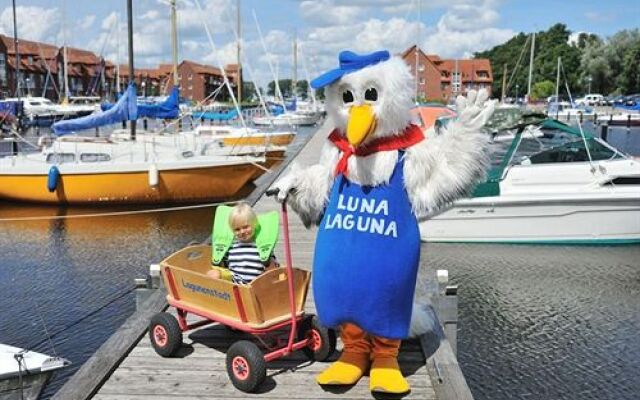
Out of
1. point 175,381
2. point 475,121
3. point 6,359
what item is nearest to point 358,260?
point 475,121

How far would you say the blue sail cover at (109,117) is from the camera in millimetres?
16438

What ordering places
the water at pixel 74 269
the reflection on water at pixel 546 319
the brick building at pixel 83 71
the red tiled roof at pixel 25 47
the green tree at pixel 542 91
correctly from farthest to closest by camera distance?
the brick building at pixel 83 71 < the red tiled roof at pixel 25 47 < the green tree at pixel 542 91 < the water at pixel 74 269 < the reflection on water at pixel 546 319

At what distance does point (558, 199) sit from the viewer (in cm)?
1116

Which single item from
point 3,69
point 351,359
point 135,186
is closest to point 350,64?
point 351,359

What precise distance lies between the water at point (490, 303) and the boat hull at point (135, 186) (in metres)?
1.94

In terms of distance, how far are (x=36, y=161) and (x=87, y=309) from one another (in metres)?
8.64

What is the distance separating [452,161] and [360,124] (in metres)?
0.59

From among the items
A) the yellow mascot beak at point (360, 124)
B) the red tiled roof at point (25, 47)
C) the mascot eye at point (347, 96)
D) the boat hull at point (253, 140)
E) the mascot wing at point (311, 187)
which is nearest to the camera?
the yellow mascot beak at point (360, 124)

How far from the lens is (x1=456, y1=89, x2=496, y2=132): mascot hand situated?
3.92 metres

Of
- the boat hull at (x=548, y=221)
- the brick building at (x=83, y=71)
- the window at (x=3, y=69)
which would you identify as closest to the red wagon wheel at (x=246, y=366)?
the boat hull at (x=548, y=221)

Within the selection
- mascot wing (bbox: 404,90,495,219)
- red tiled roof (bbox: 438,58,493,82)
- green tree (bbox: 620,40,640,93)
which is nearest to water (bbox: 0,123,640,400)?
mascot wing (bbox: 404,90,495,219)

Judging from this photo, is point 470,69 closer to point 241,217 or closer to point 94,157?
point 94,157

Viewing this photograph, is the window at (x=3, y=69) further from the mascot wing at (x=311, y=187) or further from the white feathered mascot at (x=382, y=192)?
the white feathered mascot at (x=382, y=192)

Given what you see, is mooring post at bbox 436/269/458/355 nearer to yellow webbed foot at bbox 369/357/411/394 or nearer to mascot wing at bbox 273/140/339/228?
yellow webbed foot at bbox 369/357/411/394
